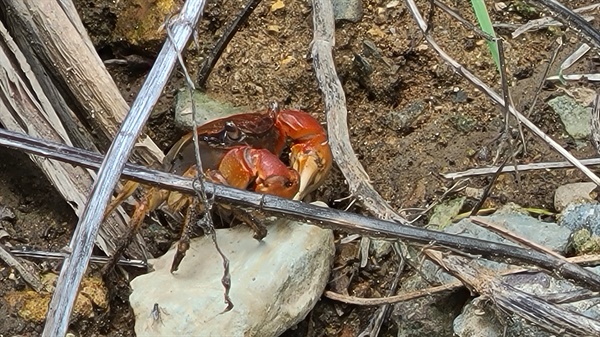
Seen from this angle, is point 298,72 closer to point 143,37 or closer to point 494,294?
point 143,37

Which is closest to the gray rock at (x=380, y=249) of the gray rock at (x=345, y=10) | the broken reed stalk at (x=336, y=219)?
the broken reed stalk at (x=336, y=219)

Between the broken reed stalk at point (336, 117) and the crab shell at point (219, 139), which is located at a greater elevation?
the broken reed stalk at point (336, 117)

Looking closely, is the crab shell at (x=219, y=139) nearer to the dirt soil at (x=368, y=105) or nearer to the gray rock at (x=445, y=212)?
the dirt soil at (x=368, y=105)

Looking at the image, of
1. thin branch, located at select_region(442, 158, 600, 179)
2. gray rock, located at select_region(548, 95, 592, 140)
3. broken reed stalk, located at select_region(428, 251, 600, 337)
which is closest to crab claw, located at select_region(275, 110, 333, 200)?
thin branch, located at select_region(442, 158, 600, 179)

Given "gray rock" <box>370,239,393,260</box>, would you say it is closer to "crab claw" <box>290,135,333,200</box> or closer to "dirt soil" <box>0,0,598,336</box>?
"dirt soil" <box>0,0,598,336</box>

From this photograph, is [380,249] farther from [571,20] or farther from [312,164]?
[571,20]

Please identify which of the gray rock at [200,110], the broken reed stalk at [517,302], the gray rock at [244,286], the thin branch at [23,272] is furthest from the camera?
the gray rock at [200,110]

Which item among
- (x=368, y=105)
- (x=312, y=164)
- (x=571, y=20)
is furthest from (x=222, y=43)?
(x=571, y=20)
